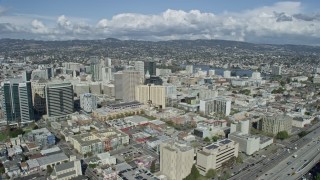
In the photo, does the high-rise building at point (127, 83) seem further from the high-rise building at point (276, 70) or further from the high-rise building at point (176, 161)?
the high-rise building at point (276, 70)

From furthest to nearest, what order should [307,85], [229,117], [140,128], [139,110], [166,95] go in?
[307,85] → [166,95] → [139,110] → [229,117] → [140,128]

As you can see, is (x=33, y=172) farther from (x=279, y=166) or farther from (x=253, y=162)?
(x=279, y=166)

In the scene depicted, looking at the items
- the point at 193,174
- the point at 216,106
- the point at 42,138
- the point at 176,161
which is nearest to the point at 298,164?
the point at 193,174

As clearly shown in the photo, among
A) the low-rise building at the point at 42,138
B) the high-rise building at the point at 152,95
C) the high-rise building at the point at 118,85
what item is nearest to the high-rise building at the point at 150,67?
the high-rise building at the point at 118,85

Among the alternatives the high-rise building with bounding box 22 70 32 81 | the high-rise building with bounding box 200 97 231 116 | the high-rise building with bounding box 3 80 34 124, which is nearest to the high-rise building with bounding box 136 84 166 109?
→ the high-rise building with bounding box 200 97 231 116

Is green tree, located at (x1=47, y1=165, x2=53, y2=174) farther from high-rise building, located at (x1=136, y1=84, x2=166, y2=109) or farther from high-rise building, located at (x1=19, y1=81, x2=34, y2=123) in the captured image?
high-rise building, located at (x1=136, y1=84, x2=166, y2=109)

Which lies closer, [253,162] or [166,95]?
[253,162]

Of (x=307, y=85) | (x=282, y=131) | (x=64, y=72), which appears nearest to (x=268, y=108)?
(x=282, y=131)
